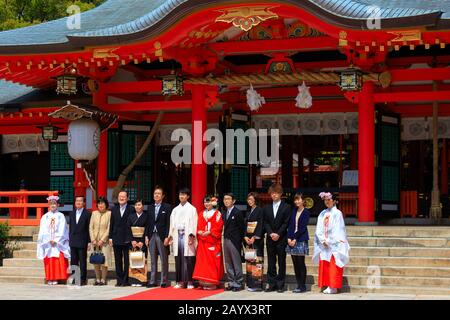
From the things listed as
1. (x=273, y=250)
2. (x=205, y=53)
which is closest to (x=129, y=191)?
(x=205, y=53)

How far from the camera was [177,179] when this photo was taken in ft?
63.3

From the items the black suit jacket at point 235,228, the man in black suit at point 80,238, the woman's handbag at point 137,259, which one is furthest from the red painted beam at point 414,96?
the man in black suit at point 80,238

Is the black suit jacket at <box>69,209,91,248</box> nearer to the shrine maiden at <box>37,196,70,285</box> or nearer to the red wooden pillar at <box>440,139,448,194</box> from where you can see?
the shrine maiden at <box>37,196,70,285</box>

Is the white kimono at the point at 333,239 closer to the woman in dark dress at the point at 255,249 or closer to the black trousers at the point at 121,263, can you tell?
the woman in dark dress at the point at 255,249

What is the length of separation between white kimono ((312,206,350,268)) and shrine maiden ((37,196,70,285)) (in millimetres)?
4241

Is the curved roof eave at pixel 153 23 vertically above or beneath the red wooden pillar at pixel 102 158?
above

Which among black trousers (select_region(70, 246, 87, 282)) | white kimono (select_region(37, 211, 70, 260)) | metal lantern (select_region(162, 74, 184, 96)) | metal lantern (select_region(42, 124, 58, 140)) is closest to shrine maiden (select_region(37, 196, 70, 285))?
white kimono (select_region(37, 211, 70, 260))

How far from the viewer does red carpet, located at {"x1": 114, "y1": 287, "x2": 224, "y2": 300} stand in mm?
10711

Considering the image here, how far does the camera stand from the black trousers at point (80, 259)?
40.9 feet

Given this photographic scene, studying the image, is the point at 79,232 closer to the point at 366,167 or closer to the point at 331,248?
the point at 331,248

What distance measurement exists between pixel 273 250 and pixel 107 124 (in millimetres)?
5296

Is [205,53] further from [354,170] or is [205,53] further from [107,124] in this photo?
[354,170]

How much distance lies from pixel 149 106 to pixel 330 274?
583 cm

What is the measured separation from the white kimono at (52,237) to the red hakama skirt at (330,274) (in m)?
4.27
